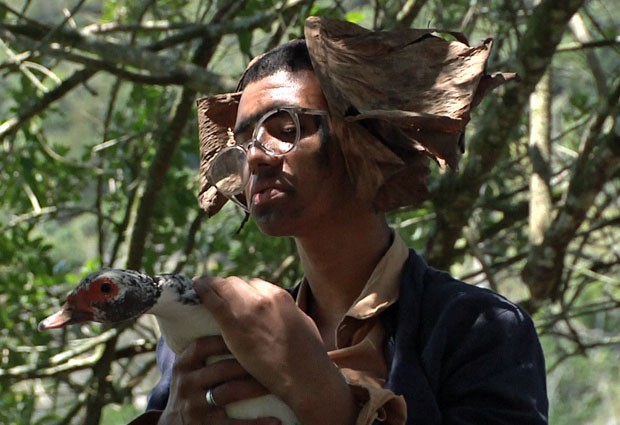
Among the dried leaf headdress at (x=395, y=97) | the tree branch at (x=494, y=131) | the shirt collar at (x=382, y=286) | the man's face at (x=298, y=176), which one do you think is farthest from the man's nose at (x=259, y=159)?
the tree branch at (x=494, y=131)

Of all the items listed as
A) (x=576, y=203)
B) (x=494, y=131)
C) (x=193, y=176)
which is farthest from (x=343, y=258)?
(x=193, y=176)

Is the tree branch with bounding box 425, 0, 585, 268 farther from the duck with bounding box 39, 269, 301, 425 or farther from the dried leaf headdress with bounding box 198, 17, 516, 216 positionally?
the duck with bounding box 39, 269, 301, 425

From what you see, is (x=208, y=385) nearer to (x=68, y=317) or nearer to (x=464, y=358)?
(x=68, y=317)

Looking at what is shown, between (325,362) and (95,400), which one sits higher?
(325,362)

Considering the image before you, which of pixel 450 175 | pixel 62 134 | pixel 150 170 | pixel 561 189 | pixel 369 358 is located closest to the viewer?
pixel 369 358

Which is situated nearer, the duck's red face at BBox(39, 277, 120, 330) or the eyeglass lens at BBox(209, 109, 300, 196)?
the duck's red face at BBox(39, 277, 120, 330)

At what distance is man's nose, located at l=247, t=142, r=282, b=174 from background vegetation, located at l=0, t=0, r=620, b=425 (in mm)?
1342

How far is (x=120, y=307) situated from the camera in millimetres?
1897

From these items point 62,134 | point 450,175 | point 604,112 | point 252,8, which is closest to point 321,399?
point 450,175

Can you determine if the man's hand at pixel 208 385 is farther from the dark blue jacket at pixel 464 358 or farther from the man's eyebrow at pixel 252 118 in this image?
the man's eyebrow at pixel 252 118

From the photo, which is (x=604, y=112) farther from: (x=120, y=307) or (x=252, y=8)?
(x=120, y=307)

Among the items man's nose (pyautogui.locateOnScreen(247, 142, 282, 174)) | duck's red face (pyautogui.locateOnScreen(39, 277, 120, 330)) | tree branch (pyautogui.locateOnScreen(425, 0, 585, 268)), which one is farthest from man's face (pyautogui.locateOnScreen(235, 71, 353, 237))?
tree branch (pyautogui.locateOnScreen(425, 0, 585, 268))

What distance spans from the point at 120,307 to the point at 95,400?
2558mm

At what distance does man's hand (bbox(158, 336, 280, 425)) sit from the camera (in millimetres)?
1960
